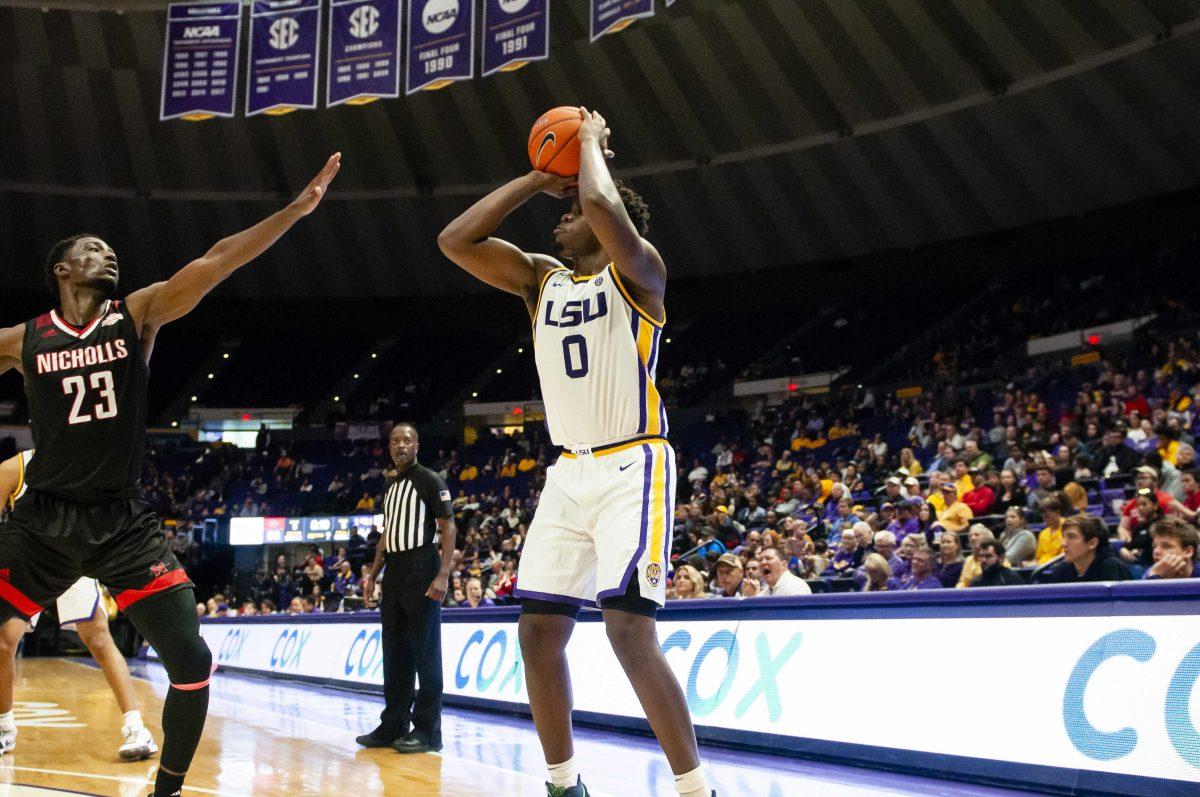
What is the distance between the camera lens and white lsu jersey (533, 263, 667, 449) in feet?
10.6

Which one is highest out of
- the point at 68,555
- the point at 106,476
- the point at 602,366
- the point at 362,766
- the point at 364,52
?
the point at 364,52

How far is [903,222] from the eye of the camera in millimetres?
21766

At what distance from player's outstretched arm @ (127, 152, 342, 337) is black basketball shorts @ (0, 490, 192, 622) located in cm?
69

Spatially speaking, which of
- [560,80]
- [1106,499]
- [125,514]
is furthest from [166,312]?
[560,80]

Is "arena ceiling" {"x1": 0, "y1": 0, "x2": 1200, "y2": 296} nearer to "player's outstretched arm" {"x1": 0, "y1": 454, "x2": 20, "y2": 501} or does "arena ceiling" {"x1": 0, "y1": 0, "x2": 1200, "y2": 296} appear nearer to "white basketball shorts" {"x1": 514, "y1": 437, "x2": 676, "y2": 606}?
"player's outstretched arm" {"x1": 0, "y1": 454, "x2": 20, "y2": 501}

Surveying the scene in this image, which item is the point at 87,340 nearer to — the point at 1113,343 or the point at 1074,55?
the point at 1074,55

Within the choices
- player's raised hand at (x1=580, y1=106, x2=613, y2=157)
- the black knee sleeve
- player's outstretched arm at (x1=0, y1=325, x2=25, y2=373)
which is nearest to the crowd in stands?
the black knee sleeve

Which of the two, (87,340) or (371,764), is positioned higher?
(87,340)

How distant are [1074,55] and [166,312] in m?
17.0

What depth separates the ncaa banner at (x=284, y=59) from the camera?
13453mm

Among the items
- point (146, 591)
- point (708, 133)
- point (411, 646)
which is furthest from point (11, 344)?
point (708, 133)

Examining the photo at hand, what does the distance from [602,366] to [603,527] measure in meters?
0.49

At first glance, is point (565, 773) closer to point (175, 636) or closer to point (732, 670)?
point (175, 636)

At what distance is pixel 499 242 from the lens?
11.6ft
